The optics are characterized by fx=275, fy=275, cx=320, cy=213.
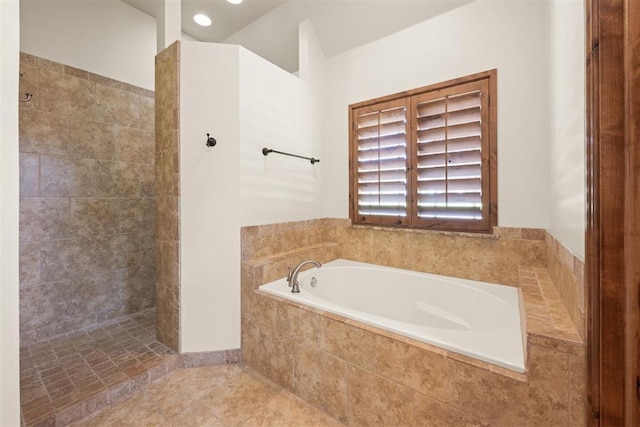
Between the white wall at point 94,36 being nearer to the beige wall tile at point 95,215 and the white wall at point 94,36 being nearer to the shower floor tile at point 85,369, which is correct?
the beige wall tile at point 95,215

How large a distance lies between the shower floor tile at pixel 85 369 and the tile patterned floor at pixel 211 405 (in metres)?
0.08

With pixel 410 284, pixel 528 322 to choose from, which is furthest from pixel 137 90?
pixel 528 322

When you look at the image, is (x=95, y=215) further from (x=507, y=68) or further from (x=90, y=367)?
(x=507, y=68)

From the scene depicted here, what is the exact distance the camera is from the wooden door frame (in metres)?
0.67

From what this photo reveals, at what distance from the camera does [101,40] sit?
2.44 m

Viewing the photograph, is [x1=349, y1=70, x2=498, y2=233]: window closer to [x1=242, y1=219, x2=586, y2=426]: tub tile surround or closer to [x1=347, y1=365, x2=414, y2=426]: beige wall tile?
[x1=242, y1=219, x2=586, y2=426]: tub tile surround

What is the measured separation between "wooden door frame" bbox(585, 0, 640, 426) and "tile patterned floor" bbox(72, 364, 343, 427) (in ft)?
3.90

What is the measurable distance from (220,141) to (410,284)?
70.3 inches

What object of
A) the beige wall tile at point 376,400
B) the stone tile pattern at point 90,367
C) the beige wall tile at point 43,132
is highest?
the beige wall tile at point 43,132

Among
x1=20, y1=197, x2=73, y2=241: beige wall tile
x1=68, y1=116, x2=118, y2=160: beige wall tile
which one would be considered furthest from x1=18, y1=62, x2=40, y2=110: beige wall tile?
x1=20, y1=197, x2=73, y2=241: beige wall tile

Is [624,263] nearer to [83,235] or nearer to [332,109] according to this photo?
[332,109]

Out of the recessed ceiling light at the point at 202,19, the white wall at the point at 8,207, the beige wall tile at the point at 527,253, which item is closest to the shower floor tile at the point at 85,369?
the white wall at the point at 8,207

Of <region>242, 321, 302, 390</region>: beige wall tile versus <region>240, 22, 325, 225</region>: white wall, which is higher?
<region>240, 22, 325, 225</region>: white wall

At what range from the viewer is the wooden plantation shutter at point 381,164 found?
2340mm
